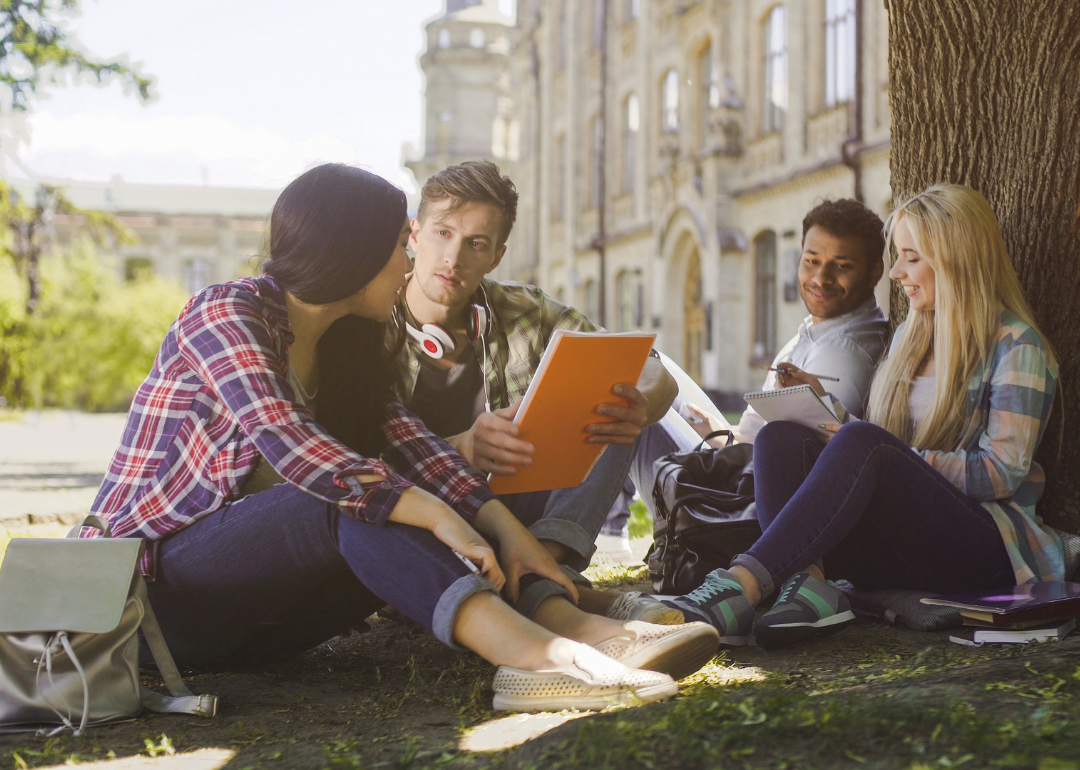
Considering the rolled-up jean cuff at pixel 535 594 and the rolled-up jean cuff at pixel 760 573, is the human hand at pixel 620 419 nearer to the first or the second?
the rolled-up jean cuff at pixel 760 573

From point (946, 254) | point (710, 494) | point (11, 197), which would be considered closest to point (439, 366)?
point (710, 494)

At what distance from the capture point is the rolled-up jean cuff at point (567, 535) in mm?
3258

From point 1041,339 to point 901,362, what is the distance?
461 mm

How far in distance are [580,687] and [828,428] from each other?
1.49 metres

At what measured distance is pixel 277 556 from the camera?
2.53 m

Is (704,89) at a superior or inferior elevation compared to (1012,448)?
superior

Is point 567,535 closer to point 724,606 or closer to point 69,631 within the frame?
point 724,606

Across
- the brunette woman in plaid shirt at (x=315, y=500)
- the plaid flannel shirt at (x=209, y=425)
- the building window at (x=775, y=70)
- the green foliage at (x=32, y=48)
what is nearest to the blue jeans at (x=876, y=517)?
the brunette woman in plaid shirt at (x=315, y=500)

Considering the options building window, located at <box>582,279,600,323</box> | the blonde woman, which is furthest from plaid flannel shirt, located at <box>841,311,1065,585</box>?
building window, located at <box>582,279,600,323</box>

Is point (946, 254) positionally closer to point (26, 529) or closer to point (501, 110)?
point (26, 529)

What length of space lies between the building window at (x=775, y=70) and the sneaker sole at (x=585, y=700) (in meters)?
19.3

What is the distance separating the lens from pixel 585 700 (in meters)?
2.35

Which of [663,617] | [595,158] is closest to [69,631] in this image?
[663,617]

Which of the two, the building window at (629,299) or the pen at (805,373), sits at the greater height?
the building window at (629,299)
